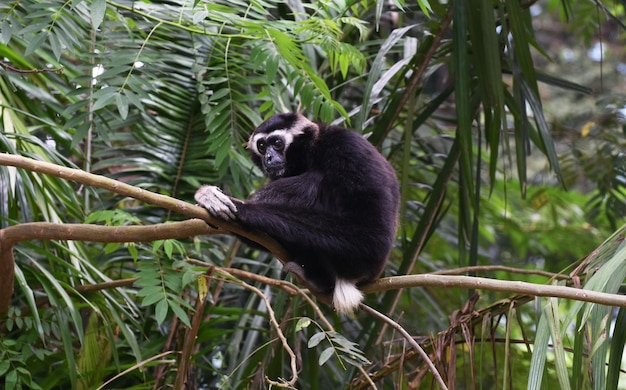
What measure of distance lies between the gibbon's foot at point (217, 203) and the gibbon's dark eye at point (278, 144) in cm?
82

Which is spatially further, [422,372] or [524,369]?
[524,369]

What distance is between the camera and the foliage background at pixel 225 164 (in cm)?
320

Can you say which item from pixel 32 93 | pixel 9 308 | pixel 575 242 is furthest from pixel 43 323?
pixel 575 242

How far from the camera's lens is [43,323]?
11.8 feet

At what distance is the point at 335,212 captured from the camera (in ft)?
10.7

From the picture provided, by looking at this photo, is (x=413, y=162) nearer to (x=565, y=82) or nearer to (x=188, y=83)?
(x=565, y=82)

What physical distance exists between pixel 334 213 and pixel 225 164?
2.92ft

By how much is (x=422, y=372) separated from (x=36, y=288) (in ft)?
7.66

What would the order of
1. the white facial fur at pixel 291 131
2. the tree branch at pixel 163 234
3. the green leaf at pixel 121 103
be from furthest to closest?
the white facial fur at pixel 291 131 → the green leaf at pixel 121 103 → the tree branch at pixel 163 234

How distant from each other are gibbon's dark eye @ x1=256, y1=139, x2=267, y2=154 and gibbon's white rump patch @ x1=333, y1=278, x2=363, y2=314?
893 mm

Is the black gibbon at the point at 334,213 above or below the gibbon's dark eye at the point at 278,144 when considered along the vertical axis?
below

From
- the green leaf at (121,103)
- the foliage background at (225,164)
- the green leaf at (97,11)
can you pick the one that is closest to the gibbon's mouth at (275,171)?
the foliage background at (225,164)

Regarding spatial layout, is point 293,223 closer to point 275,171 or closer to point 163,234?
point 163,234

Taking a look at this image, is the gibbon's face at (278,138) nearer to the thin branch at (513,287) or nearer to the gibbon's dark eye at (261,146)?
the gibbon's dark eye at (261,146)
